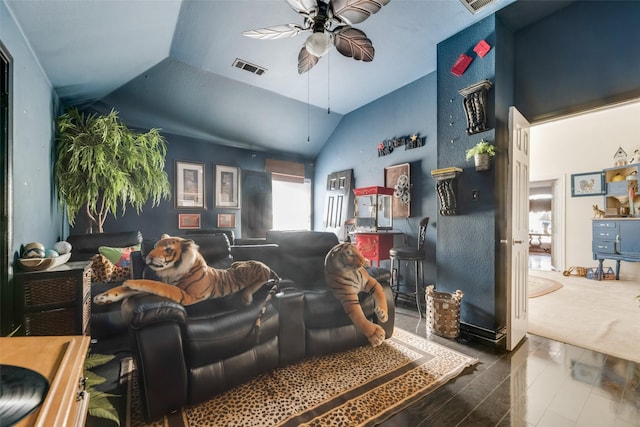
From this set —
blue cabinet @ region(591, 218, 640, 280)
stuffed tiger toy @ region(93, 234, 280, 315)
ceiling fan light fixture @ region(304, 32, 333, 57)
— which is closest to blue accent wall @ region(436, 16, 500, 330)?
ceiling fan light fixture @ region(304, 32, 333, 57)

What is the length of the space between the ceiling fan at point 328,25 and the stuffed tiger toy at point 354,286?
172 cm

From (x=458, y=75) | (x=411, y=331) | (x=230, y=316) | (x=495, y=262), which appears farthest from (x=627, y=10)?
(x=230, y=316)

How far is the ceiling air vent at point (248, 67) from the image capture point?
3.90 m

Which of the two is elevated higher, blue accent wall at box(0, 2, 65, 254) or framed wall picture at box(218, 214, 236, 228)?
blue accent wall at box(0, 2, 65, 254)

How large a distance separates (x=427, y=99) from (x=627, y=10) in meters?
2.00

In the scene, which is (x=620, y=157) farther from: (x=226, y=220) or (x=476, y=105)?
(x=226, y=220)

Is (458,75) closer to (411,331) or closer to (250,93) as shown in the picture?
(411,331)

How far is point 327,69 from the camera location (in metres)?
4.07

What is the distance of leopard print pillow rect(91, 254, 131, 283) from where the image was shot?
278cm

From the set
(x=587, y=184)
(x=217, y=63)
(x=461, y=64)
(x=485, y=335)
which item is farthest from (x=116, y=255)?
(x=587, y=184)

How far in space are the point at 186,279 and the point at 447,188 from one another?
265 centimetres

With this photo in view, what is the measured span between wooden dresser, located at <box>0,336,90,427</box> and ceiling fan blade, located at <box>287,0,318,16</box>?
226 centimetres

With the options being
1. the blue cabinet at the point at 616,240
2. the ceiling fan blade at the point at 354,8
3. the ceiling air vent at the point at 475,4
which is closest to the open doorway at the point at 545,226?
the blue cabinet at the point at 616,240

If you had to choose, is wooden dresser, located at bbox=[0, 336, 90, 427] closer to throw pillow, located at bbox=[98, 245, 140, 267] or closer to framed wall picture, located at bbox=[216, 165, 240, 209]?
throw pillow, located at bbox=[98, 245, 140, 267]
